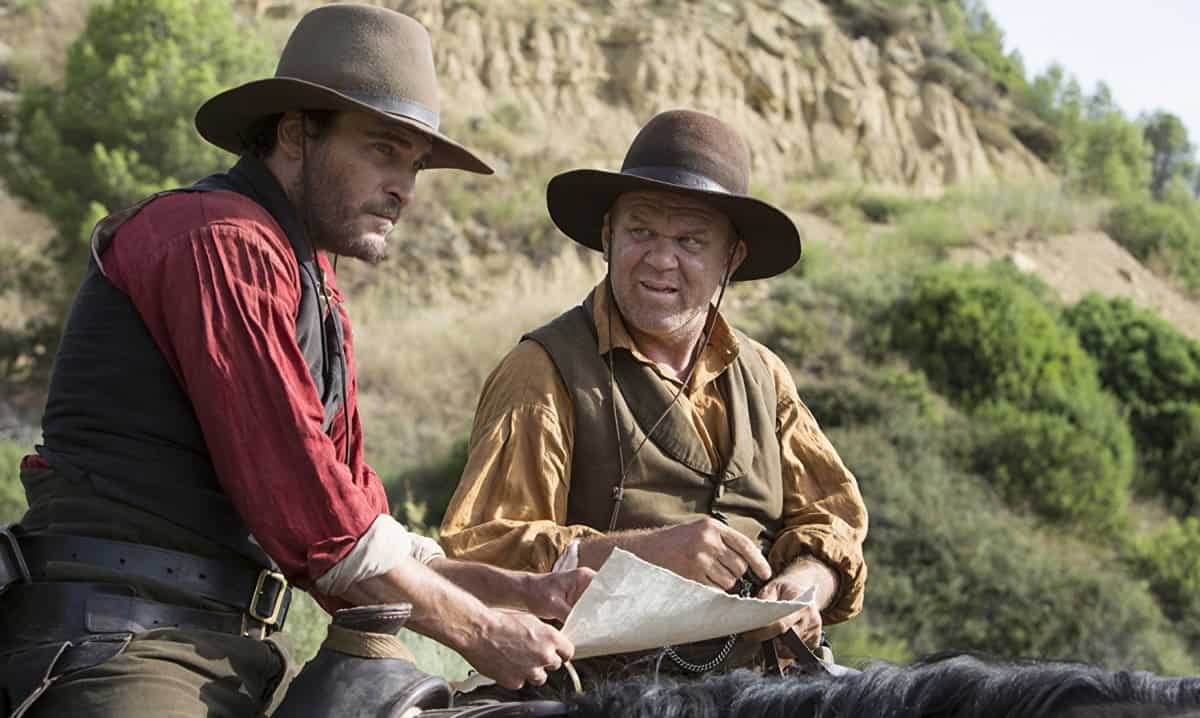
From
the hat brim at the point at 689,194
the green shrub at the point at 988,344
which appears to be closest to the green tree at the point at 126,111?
the green shrub at the point at 988,344

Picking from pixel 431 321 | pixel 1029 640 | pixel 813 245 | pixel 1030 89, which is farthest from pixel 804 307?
pixel 1030 89

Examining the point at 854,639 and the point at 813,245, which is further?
the point at 813,245

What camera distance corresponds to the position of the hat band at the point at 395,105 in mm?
2900

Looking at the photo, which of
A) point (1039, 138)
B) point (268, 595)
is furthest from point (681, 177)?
point (1039, 138)

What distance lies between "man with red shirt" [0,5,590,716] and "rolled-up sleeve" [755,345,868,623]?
124 cm

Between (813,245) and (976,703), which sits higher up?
(976,703)

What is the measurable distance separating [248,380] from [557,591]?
0.83m

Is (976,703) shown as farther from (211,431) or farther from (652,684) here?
(211,431)

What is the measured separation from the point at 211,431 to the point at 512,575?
2.52 ft

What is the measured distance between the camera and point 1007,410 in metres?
18.2

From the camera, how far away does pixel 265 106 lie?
297cm

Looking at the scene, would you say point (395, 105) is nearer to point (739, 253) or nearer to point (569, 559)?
point (569, 559)

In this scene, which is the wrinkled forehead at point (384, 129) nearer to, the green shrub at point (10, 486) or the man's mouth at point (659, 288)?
the man's mouth at point (659, 288)


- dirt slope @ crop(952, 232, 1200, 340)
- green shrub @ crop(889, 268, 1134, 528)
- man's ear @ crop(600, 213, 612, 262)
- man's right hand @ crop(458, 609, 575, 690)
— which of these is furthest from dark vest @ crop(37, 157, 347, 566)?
dirt slope @ crop(952, 232, 1200, 340)
